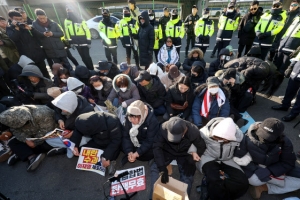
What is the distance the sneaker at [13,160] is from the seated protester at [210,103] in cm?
355

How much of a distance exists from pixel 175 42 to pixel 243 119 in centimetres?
392

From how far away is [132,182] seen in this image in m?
2.64

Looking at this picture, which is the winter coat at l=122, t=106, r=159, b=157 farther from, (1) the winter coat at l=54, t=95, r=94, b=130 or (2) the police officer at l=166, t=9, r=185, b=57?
(2) the police officer at l=166, t=9, r=185, b=57

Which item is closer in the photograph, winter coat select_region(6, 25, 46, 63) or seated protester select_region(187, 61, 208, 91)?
seated protester select_region(187, 61, 208, 91)

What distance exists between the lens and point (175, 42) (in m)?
6.29

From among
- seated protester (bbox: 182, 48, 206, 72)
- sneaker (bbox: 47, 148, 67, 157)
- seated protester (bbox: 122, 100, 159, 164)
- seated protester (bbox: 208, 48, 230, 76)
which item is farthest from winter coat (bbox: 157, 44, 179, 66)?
sneaker (bbox: 47, 148, 67, 157)

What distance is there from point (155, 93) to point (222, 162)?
194 cm

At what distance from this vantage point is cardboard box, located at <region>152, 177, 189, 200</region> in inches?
78.8

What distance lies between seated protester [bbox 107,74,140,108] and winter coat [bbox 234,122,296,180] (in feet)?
7.14

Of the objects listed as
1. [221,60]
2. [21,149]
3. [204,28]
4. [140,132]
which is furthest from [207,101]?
[204,28]

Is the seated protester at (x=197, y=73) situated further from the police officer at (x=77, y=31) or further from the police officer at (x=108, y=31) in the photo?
the police officer at (x=77, y=31)

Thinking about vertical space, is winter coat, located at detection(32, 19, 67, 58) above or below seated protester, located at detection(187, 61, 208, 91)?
above

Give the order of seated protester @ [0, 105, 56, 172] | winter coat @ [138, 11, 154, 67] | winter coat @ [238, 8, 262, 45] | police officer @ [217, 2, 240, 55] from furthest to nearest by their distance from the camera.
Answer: police officer @ [217, 2, 240, 55] < winter coat @ [238, 8, 262, 45] < winter coat @ [138, 11, 154, 67] < seated protester @ [0, 105, 56, 172]

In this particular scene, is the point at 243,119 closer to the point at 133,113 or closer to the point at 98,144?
the point at 133,113
